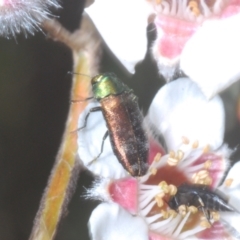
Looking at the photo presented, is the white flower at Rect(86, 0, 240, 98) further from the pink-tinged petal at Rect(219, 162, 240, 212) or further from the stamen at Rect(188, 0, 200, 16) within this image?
the pink-tinged petal at Rect(219, 162, 240, 212)

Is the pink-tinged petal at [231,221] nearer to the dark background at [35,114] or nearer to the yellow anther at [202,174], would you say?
the yellow anther at [202,174]

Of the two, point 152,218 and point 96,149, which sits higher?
point 96,149

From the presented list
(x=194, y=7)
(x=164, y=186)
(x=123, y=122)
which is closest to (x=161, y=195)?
(x=164, y=186)

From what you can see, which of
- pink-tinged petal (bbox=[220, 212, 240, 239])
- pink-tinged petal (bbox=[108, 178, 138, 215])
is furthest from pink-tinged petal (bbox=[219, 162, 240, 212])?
pink-tinged petal (bbox=[108, 178, 138, 215])

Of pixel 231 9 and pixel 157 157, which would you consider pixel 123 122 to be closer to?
pixel 157 157

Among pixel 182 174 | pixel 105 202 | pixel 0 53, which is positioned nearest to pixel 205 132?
pixel 182 174

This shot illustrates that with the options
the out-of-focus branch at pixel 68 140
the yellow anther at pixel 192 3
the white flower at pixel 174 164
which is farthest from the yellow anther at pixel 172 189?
the yellow anther at pixel 192 3

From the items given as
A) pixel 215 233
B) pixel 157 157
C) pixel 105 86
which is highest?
pixel 105 86
